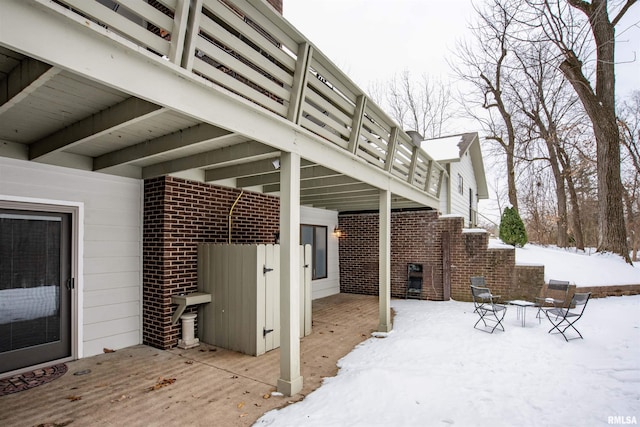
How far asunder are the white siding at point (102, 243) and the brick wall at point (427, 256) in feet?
20.5

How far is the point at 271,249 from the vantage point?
500 centimetres

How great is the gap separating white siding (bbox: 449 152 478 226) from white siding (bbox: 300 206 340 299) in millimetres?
3990

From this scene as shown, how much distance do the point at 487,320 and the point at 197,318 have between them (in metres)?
5.29

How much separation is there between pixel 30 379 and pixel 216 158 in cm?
328

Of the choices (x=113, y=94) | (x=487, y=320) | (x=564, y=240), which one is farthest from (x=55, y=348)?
(x=564, y=240)

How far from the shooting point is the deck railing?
2148 mm

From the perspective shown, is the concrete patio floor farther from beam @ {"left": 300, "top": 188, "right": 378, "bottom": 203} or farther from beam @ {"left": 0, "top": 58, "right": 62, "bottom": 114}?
beam @ {"left": 300, "top": 188, "right": 378, "bottom": 203}

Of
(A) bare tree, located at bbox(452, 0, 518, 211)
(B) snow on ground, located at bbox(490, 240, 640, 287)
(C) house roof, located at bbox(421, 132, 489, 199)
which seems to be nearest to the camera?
(B) snow on ground, located at bbox(490, 240, 640, 287)

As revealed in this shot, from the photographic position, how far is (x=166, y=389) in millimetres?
3635

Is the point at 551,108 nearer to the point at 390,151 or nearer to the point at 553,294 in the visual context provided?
the point at 553,294

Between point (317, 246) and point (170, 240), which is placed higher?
point (170, 240)

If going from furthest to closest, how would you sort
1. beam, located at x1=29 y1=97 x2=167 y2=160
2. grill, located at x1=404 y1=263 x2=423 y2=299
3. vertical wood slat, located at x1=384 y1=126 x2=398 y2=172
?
1. grill, located at x1=404 y1=263 x2=423 y2=299
2. vertical wood slat, located at x1=384 y1=126 x2=398 y2=172
3. beam, located at x1=29 y1=97 x2=167 y2=160

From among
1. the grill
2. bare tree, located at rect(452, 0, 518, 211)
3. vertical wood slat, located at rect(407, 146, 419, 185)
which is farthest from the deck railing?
bare tree, located at rect(452, 0, 518, 211)

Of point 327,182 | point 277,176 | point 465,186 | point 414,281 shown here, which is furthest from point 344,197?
point 465,186
